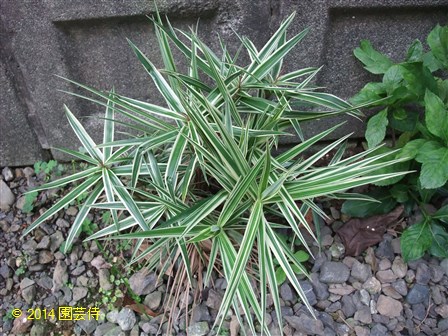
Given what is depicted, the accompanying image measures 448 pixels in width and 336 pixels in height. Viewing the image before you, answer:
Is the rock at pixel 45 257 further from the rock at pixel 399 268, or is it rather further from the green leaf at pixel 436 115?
the green leaf at pixel 436 115

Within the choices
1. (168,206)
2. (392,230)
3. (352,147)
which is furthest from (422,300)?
(168,206)

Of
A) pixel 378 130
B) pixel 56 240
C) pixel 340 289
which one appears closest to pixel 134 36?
pixel 56 240

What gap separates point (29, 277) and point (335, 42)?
1536mm

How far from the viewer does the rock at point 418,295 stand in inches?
58.2

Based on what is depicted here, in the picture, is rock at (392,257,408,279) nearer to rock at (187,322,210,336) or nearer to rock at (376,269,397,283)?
rock at (376,269,397,283)

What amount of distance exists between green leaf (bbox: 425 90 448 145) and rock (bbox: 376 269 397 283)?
1.75ft

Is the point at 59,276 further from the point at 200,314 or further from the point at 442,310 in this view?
the point at 442,310

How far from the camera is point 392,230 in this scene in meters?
1.65

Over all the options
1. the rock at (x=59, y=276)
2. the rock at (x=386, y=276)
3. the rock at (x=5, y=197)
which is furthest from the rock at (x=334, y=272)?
the rock at (x=5, y=197)

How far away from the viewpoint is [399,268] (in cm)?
156

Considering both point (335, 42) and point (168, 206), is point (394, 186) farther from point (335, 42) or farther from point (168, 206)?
point (168, 206)

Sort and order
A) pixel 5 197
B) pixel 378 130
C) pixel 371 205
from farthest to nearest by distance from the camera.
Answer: pixel 5 197 < pixel 371 205 < pixel 378 130


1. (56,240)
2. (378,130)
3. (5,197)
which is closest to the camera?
(378,130)

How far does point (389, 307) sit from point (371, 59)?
91cm
